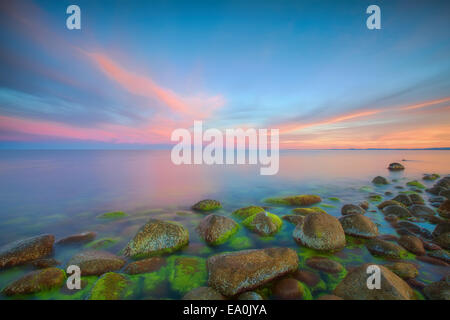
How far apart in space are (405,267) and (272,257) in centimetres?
391

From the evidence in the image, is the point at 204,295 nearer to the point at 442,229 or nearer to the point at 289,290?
the point at 289,290

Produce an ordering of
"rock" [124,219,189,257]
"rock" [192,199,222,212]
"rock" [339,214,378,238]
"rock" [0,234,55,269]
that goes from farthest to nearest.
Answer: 1. "rock" [192,199,222,212]
2. "rock" [339,214,378,238]
3. "rock" [124,219,189,257]
4. "rock" [0,234,55,269]

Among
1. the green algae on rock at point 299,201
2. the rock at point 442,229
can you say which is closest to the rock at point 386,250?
the rock at point 442,229

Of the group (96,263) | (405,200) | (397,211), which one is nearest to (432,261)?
(397,211)

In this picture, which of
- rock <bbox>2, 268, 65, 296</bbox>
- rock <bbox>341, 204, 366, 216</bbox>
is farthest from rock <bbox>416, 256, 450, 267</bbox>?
rock <bbox>2, 268, 65, 296</bbox>

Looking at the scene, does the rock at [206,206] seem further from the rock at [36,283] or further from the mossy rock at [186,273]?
the rock at [36,283]

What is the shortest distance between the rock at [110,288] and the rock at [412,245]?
939 cm

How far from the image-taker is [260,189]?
18.9 m

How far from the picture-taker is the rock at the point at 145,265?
5.47 metres

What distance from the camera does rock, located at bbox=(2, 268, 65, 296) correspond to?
4586mm

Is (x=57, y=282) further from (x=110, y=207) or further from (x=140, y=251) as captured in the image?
(x=110, y=207)

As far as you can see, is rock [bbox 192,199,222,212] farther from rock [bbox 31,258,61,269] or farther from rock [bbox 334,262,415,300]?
rock [bbox 334,262,415,300]

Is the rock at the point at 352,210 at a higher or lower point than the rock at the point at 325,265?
higher

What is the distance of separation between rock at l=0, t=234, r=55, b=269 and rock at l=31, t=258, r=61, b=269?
0.31 metres
